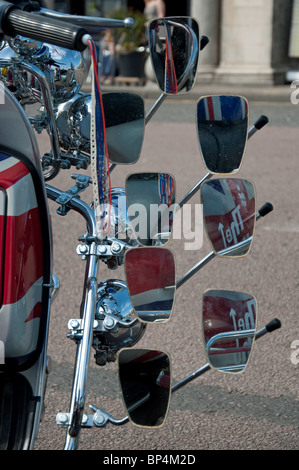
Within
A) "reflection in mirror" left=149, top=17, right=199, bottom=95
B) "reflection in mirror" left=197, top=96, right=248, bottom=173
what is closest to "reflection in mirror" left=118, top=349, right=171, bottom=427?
"reflection in mirror" left=197, top=96, right=248, bottom=173

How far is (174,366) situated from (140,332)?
1275mm

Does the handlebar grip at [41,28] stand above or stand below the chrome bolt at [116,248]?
above

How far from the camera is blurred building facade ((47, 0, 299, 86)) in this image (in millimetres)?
10977

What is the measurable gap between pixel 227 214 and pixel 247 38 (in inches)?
413

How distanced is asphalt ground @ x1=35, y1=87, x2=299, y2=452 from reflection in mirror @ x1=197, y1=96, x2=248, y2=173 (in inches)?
25.5

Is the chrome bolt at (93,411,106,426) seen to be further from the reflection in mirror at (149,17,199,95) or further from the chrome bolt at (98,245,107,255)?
the reflection in mirror at (149,17,199,95)

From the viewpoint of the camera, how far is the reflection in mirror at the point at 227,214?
122cm

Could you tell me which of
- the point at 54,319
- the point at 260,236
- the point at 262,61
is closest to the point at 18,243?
the point at 54,319

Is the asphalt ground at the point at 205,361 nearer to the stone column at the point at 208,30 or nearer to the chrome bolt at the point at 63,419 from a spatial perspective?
the chrome bolt at the point at 63,419

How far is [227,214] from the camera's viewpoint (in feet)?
4.03

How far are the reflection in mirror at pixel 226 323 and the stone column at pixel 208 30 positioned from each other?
1027 cm

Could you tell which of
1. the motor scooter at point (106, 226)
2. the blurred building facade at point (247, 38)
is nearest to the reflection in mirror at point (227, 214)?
the motor scooter at point (106, 226)

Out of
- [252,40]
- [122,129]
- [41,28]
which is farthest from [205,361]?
[252,40]

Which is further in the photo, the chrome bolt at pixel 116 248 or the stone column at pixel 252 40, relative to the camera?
the stone column at pixel 252 40
